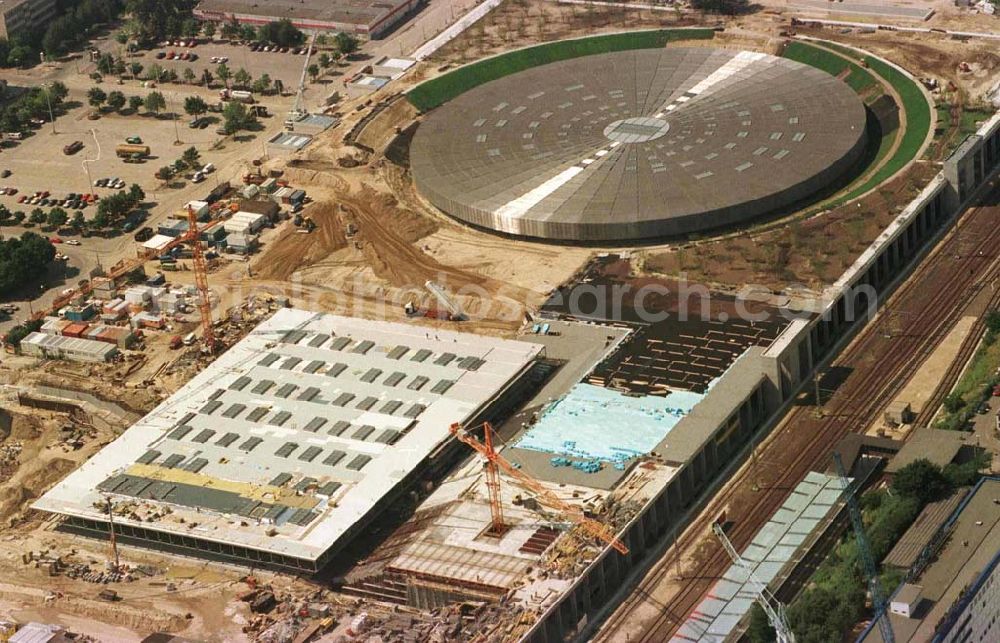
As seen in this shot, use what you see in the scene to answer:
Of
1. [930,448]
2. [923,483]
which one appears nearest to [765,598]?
[923,483]

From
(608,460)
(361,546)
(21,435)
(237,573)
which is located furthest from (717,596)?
(21,435)

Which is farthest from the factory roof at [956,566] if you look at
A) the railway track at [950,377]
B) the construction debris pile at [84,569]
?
the construction debris pile at [84,569]

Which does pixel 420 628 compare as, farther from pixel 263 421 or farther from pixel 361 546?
pixel 263 421

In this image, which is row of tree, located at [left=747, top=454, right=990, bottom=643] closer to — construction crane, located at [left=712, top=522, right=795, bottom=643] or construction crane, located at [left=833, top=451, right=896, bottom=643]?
construction crane, located at [left=833, top=451, right=896, bottom=643]

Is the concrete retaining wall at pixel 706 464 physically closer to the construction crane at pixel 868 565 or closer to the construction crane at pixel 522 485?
the construction crane at pixel 522 485

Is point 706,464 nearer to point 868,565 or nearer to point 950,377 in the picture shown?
point 950,377

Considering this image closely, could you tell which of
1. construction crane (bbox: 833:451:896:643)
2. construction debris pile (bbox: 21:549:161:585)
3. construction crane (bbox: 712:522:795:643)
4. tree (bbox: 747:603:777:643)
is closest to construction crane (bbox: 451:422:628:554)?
construction crane (bbox: 712:522:795:643)
